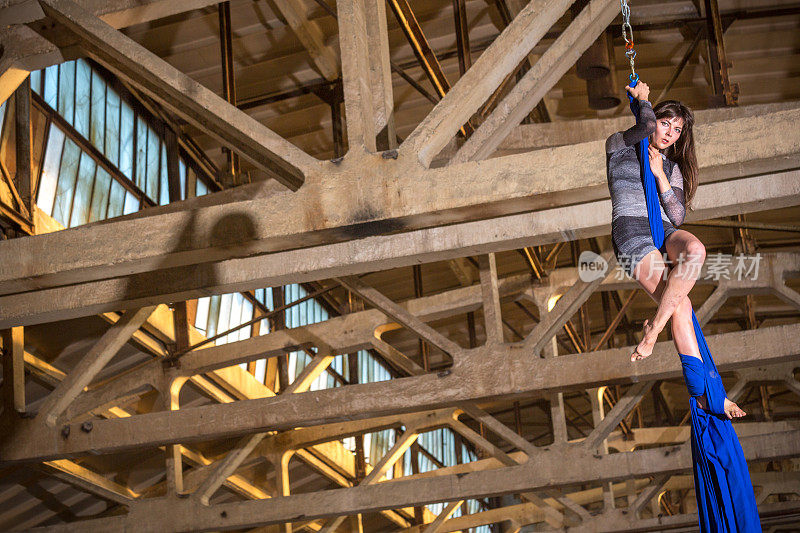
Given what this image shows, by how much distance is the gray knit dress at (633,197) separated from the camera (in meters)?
4.11

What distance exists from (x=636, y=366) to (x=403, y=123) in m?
6.29

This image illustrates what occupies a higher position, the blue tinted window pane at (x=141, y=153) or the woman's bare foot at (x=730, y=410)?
the blue tinted window pane at (x=141, y=153)

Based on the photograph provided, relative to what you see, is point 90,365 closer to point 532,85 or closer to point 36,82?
point 36,82

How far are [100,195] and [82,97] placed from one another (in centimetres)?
111

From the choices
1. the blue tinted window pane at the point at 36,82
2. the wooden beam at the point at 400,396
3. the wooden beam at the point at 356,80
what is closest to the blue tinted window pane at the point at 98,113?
the blue tinted window pane at the point at 36,82

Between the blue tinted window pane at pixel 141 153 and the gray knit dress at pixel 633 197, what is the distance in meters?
9.28

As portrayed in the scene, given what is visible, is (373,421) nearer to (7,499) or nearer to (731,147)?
(7,499)

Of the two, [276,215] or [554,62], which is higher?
[554,62]

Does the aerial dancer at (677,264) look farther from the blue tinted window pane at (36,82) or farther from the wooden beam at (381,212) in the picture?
the blue tinted window pane at (36,82)

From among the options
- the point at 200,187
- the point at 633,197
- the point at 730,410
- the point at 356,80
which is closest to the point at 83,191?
the point at 200,187

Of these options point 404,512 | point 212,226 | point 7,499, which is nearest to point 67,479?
point 7,499

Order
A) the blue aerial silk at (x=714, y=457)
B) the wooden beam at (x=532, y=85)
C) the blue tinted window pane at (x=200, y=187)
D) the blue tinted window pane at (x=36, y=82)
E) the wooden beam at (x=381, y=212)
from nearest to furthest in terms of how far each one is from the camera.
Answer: the blue aerial silk at (x=714, y=457) < the wooden beam at (x=381, y=212) < the wooden beam at (x=532, y=85) < the blue tinted window pane at (x=36, y=82) < the blue tinted window pane at (x=200, y=187)

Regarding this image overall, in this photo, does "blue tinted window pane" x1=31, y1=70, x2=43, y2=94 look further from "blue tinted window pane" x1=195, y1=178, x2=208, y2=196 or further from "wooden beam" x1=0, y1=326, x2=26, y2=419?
"blue tinted window pane" x1=195, y1=178, x2=208, y2=196

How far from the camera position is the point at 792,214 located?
17.7 metres
